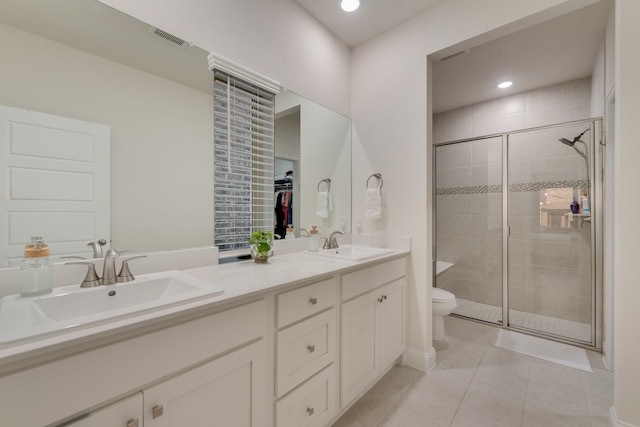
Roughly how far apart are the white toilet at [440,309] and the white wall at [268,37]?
1.86 metres

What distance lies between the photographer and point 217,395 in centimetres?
95

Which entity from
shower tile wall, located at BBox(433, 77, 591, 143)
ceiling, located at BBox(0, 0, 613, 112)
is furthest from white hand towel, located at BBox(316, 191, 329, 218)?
shower tile wall, located at BBox(433, 77, 591, 143)

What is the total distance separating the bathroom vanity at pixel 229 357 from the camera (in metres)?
0.66

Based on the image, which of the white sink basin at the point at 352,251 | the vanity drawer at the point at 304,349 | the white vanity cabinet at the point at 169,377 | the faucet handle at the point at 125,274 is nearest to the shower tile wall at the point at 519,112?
the white sink basin at the point at 352,251

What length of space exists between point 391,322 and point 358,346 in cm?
40

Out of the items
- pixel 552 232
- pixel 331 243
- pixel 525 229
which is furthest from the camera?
pixel 525 229

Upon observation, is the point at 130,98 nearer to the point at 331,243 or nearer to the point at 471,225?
the point at 331,243

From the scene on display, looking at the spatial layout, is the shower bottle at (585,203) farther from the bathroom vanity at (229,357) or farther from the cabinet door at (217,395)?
the cabinet door at (217,395)

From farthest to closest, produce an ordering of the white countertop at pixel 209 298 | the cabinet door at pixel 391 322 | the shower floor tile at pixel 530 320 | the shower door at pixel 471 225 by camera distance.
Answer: the shower door at pixel 471 225, the shower floor tile at pixel 530 320, the cabinet door at pixel 391 322, the white countertop at pixel 209 298

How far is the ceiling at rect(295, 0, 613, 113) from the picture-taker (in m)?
2.00

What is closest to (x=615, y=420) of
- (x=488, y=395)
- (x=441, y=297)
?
(x=488, y=395)

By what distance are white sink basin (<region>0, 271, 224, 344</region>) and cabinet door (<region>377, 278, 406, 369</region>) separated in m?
1.20

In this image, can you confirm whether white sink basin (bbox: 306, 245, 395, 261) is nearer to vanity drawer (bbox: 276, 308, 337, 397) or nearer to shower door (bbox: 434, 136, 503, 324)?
vanity drawer (bbox: 276, 308, 337, 397)

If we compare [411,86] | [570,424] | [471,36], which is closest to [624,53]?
[471,36]
